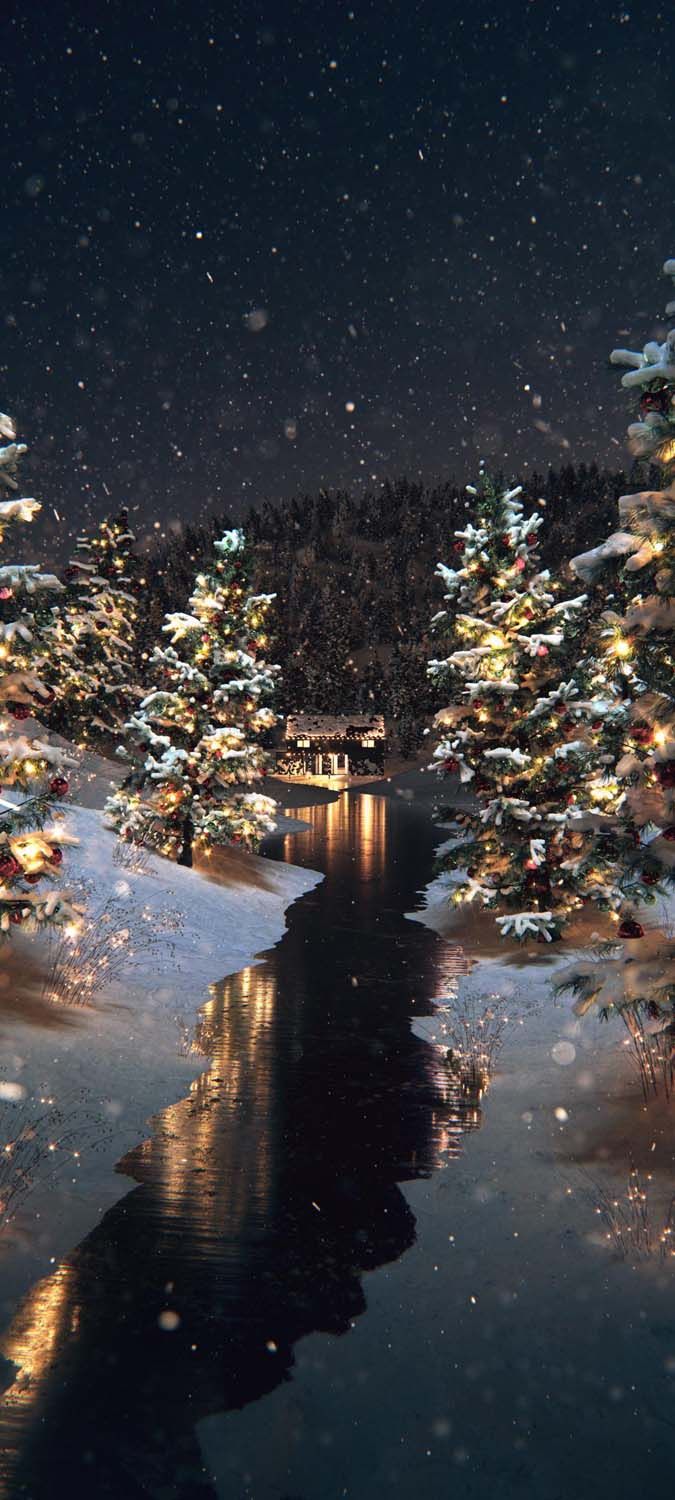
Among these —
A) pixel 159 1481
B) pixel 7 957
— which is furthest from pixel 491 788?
pixel 159 1481

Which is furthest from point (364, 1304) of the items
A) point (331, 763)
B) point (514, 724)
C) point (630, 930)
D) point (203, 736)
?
point (331, 763)

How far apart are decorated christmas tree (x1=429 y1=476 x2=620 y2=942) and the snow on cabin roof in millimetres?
94798

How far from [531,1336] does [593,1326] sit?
0.42m

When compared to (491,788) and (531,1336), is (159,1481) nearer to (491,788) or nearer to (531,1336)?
(531,1336)

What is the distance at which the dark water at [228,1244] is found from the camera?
577 cm

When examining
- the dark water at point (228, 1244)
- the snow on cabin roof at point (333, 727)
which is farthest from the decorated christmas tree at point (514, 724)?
the snow on cabin roof at point (333, 727)

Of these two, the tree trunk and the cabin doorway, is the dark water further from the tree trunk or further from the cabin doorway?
the cabin doorway

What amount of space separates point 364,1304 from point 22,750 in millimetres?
7506

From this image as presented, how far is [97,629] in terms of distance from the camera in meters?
47.1

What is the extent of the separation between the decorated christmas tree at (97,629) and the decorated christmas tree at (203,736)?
1829 cm

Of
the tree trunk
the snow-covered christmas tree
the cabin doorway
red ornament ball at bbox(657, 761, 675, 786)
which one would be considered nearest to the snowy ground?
the tree trunk

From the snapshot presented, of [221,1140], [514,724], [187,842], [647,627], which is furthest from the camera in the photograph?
[187,842]

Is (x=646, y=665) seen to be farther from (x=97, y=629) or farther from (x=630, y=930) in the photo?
(x=97, y=629)

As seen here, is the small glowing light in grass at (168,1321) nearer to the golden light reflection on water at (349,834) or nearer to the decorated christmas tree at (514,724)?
the decorated christmas tree at (514,724)
